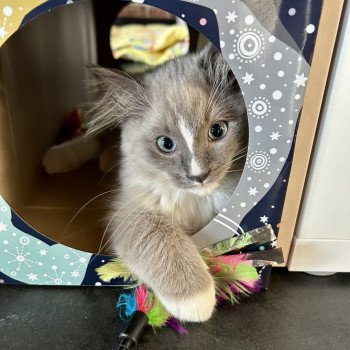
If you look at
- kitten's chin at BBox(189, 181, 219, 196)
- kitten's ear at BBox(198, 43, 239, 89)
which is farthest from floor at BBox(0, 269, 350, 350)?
kitten's ear at BBox(198, 43, 239, 89)

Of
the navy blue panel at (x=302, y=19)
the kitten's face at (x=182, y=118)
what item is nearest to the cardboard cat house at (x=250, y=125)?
the navy blue panel at (x=302, y=19)

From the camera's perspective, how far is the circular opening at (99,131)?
3.03 feet

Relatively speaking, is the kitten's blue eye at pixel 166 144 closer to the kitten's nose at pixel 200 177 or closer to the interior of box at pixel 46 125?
the kitten's nose at pixel 200 177

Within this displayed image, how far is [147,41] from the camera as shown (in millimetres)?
2668

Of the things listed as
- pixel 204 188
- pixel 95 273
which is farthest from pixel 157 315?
pixel 204 188

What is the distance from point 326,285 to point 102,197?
698 mm

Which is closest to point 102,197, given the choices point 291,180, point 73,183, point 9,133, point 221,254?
point 73,183

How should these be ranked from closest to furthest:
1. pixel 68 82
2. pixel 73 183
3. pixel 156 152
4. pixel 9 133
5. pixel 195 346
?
1. pixel 195 346
2. pixel 156 152
3. pixel 9 133
4. pixel 73 183
5. pixel 68 82

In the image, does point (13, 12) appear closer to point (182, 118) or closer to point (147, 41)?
point (182, 118)

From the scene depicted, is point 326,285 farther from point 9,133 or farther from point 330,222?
point 9,133

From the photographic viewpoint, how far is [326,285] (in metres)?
1.04

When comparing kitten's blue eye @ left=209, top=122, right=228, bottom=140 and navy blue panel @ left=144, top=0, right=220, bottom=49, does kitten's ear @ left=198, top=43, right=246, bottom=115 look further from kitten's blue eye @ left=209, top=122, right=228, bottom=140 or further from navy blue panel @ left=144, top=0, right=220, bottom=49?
navy blue panel @ left=144, top=0, right=220, bottom=49

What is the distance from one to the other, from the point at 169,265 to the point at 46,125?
0.93 metres

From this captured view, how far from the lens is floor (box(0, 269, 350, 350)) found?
86cm
